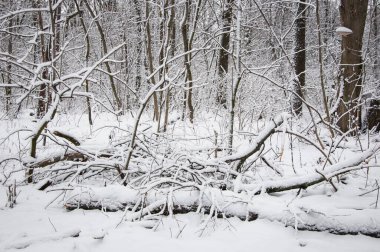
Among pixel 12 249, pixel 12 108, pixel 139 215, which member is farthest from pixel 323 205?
pixel 12 108

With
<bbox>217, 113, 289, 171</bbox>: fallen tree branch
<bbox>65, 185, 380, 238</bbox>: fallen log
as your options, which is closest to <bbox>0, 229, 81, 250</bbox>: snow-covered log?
<bbox>65, 185, 380, 238</bbox>: fallen log

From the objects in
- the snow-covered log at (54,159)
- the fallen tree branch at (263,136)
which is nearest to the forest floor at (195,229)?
the fallen tree branch at (263,136)

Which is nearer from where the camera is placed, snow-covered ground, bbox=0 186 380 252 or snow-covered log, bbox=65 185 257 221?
snow-covered ground, bbox=0 186 380 252

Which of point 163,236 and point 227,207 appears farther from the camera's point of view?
point 227,207

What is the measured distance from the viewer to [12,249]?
2215 mm

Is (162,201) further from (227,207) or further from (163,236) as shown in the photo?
(227,207)

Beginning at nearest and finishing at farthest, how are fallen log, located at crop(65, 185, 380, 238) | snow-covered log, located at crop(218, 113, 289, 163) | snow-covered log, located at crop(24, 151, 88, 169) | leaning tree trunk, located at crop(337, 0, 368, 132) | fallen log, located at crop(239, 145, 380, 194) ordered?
1. fallen log, located at crop(65, 185, 380, 238)
2. fallen log, located at crop(239, 145, 380, 194)
3. snow-covered log, located at crop(218, 113, 289, 163)
4. snow-covered log, located at crop(24, 151, 88, 169)
5. leaning tree trunk, located at crop(337, 0, 368, 132)

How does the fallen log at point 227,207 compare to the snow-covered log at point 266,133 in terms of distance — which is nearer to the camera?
the fallen log at point 227,207

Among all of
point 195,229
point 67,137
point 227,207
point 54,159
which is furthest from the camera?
point 67,137

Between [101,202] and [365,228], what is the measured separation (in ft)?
7.21

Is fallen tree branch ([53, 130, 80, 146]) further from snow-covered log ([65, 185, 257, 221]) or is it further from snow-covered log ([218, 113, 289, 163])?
snow-covered log ([218, 113, 289, 163])

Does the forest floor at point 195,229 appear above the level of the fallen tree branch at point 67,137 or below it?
below

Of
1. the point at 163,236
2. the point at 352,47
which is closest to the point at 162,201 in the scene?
the point at 163,236

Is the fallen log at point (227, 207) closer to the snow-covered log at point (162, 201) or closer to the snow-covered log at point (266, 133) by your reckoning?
the snow-covered log at point (162, 201)
